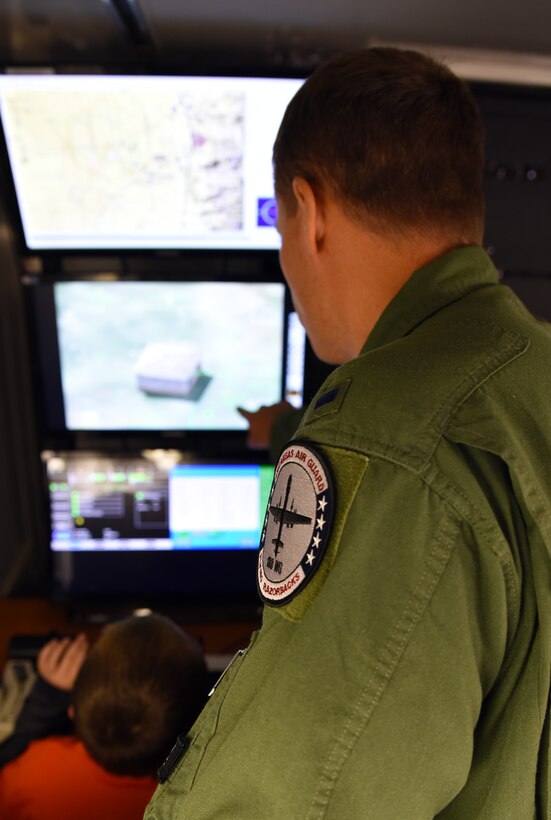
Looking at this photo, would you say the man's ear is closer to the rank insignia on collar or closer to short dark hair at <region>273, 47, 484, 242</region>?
short dark hair at <region>273, 47, 484, 242</region>

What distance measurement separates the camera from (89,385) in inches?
59.2

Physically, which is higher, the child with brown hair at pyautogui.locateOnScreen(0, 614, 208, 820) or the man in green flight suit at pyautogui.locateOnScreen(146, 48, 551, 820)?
the man in green flight suit at pyautogui.locateOnScreen(146, 48, 551, 820)

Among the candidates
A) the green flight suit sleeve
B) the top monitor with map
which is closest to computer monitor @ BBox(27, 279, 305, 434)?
the top monitor with map

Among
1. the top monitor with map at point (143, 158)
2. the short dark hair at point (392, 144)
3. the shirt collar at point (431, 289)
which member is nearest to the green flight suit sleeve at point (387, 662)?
the shirt collar at point (431, 289)

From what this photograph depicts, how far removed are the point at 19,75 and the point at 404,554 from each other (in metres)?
1.05

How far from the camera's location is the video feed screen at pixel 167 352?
1447mm

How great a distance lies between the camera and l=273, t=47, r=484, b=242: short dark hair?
0.69m

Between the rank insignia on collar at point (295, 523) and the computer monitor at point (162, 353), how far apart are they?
0.89m

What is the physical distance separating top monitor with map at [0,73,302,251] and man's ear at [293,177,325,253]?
1.89ft

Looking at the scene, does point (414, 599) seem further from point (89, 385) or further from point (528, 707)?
point (89, 385)

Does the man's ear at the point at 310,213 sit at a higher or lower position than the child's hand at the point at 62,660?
higher

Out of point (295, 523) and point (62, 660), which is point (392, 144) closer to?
point (295, 523)

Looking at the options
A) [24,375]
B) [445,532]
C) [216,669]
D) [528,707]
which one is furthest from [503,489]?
[24,375]

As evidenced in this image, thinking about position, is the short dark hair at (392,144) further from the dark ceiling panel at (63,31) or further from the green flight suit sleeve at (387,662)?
the dark ceiling panel at (63,31)
